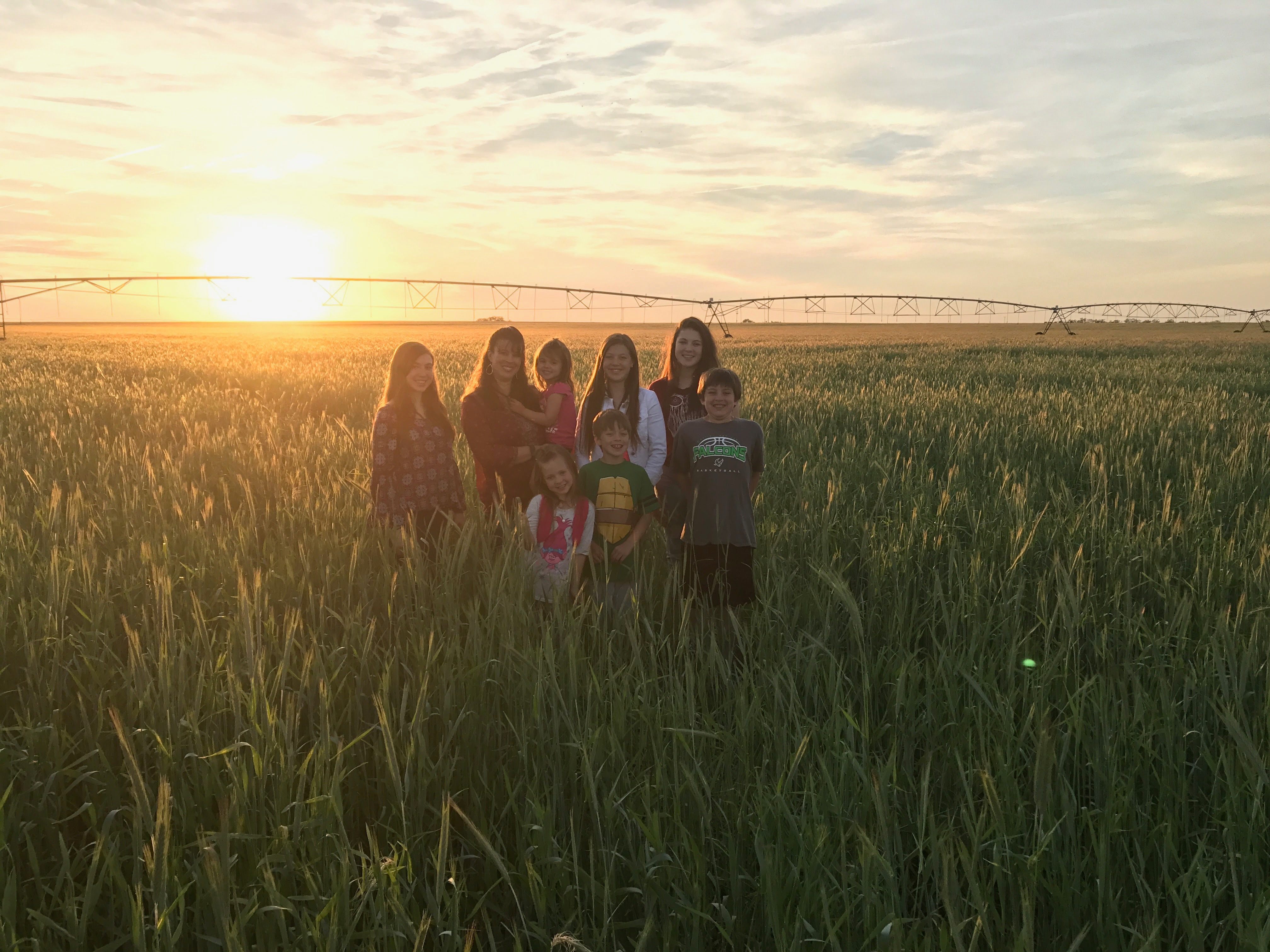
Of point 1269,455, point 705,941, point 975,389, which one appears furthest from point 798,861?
point 975,389

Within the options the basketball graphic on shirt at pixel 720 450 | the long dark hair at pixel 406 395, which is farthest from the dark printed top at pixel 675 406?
the long dark hair at pixel 406 395

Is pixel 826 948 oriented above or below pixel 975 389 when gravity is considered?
below

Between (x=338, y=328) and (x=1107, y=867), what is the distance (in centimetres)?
9749

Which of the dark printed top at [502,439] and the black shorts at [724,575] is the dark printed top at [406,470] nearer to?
the dark printed top at [502,439]

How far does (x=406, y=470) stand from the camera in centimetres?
417

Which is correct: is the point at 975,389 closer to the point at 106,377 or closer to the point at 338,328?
the point at 106,377

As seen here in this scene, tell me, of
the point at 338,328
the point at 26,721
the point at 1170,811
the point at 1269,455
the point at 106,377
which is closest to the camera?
the point at 1170,811

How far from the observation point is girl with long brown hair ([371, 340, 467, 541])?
4129 mm

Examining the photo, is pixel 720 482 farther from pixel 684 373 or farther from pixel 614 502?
pixel 684 373

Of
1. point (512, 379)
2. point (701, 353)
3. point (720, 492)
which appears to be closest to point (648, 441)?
point (701, 353)

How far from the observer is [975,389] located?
12383 millimetres

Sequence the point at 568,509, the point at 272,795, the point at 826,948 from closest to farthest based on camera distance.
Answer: the point at 826,948
the point at 272,795
the point at 568,509

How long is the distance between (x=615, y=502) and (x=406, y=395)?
1.48m

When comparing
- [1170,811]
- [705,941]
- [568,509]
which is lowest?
[705,941]
